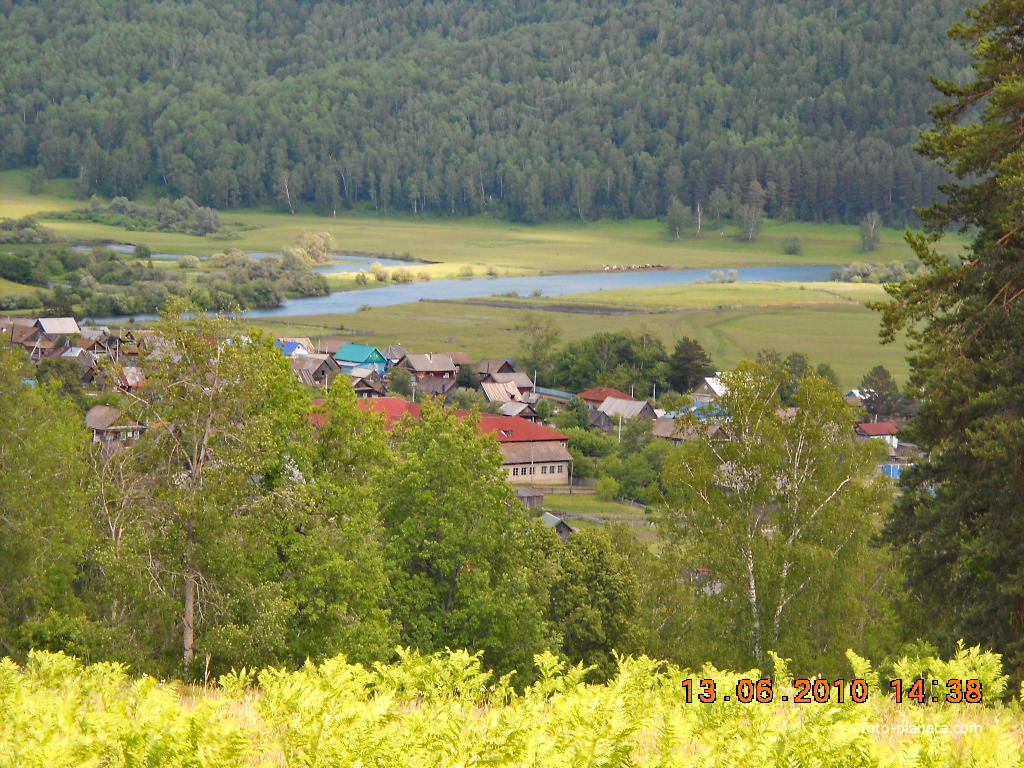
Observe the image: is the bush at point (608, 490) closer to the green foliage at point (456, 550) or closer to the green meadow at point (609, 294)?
the green meadow at point (609, 294)

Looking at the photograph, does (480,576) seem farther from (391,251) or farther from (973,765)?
(391,251)

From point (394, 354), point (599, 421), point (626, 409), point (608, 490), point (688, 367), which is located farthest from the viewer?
point (394, 354)

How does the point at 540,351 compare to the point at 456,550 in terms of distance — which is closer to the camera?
the point at 456,550

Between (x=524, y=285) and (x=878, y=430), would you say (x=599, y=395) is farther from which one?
(x=524, y=285)

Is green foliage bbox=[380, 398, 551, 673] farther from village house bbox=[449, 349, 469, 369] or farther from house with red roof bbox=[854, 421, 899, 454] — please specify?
village house bbox=[449, 349, 469, 369]

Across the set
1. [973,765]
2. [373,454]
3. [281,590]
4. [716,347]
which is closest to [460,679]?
[973,765]

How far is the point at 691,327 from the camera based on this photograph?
9588cm

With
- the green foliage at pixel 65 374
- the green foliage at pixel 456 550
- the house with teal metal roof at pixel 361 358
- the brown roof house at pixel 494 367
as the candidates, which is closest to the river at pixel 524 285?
the house with teal metal roof at pixel 361 358

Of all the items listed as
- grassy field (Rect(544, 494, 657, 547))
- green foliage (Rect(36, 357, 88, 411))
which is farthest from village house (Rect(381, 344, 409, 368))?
grassy field (Rect(544, 494, 657, 547))

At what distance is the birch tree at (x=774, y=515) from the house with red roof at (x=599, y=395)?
50.4 metres

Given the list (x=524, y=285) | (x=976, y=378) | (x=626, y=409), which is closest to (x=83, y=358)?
(x=626, y=409)

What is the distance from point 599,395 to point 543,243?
369 feet

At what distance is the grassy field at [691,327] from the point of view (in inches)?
3344

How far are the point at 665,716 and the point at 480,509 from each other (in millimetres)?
12054
